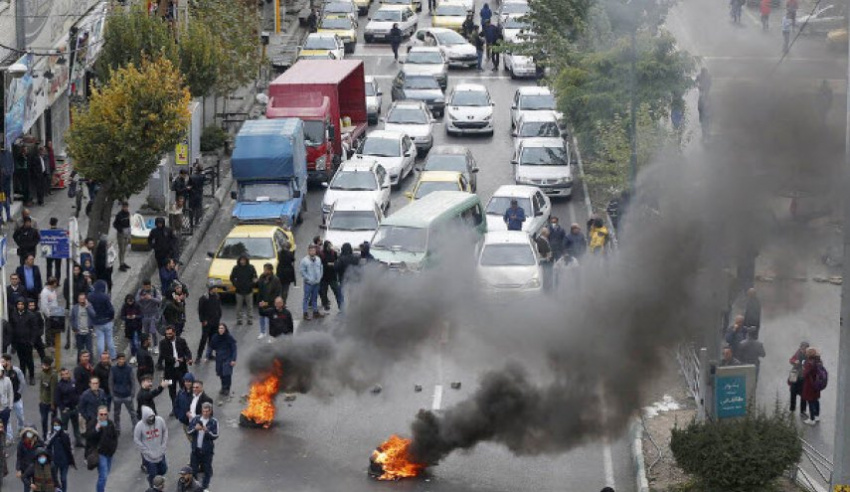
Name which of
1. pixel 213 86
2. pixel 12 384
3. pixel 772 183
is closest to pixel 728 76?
pixel 772 183

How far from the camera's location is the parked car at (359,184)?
127 feet

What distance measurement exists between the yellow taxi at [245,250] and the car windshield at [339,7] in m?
26.3

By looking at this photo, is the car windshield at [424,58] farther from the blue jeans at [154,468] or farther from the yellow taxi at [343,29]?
the blue jeans at [154,468]

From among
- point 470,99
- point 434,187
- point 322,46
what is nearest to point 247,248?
point 434,187

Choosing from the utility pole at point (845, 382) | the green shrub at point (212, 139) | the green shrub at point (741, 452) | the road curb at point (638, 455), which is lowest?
the green shrub at point (212, 139)

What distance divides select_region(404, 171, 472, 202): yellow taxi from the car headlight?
261 inches

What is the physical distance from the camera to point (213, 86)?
45156mm

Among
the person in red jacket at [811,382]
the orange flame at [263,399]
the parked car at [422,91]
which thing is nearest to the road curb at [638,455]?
the person in red jacket at [811,382]

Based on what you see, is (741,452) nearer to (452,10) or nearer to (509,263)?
(509,263)

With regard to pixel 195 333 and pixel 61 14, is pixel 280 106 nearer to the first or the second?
pixel 61 14

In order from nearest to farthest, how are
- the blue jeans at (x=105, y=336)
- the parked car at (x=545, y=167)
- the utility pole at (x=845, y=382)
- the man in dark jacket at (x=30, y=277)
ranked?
the utility pole at (x=845, y=382), the blue jeans at (x=105, y=336), the man in dark jacket at (x=30, y=277), the parked car at (x=545, y=167)

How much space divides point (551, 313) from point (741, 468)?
5.26 m

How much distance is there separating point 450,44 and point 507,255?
78.3 ft

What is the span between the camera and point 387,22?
58656 millimetres
